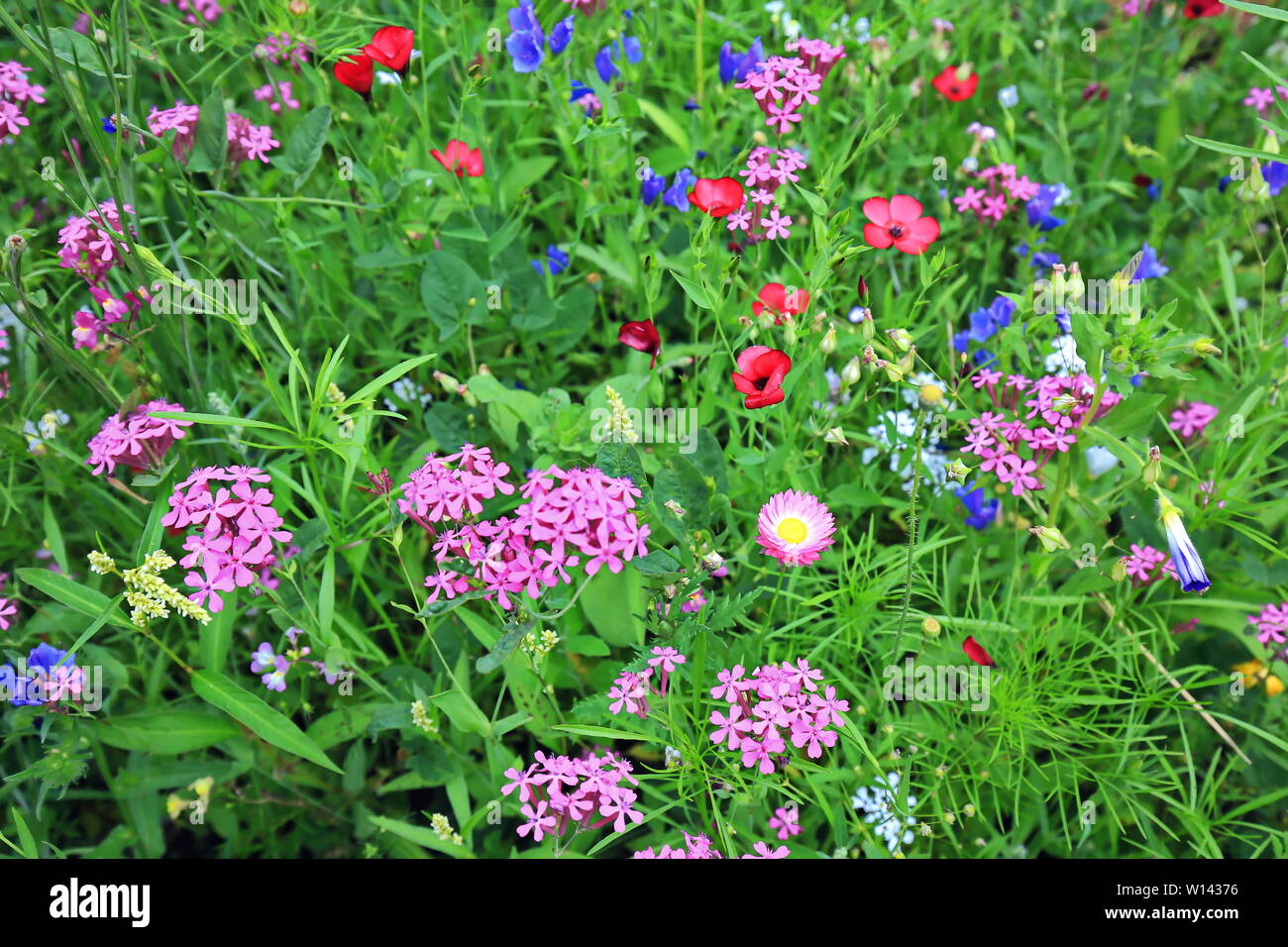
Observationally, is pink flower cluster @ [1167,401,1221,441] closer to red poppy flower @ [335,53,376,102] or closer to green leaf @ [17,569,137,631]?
red poppy flower @ [335,53,376,102]

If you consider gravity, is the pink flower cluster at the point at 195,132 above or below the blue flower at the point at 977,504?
above

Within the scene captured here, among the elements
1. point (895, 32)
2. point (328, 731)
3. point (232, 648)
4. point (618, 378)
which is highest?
point (895, 32)

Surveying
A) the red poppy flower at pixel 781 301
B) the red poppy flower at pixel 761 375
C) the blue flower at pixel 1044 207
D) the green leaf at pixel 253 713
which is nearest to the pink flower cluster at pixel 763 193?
the red poppy flower at pixel 781 301

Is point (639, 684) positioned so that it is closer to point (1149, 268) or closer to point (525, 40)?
point (525, 40)

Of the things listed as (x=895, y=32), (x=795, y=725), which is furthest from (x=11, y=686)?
(x=895, y=32)

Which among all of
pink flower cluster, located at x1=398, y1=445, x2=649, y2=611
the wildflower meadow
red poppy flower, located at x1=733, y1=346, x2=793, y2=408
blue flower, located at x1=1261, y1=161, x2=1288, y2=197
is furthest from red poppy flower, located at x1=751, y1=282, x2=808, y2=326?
blue flower, located at x1=1261, y1=161, x2=1288, y2=197

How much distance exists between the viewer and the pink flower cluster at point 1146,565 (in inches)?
72.6

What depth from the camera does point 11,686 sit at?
1.67m

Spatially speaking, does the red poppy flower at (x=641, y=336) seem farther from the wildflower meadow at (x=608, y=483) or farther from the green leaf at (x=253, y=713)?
the green leaf at (x=253, y=713)

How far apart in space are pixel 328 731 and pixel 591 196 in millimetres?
1274

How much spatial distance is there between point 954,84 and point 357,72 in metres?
1.45

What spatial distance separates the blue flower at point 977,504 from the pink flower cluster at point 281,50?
163cm

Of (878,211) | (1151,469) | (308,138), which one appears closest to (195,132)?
(308,138)
